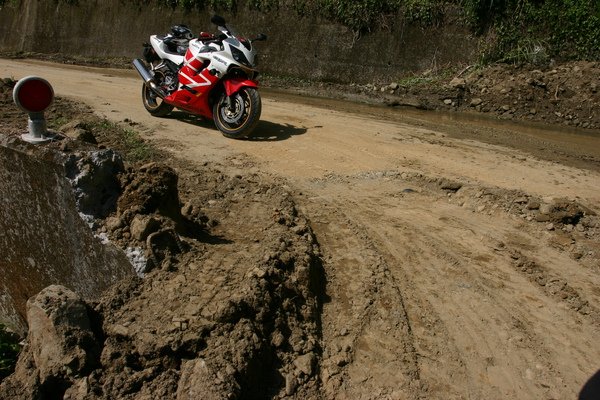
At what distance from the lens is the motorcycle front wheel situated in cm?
764

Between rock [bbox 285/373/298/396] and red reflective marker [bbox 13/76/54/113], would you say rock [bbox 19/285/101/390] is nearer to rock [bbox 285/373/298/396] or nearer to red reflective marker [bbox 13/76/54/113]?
rock [bbox 285/373/298/396]

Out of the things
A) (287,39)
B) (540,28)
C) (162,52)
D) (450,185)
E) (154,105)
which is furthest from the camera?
(287,39)

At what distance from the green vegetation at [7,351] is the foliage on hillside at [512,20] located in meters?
12.1

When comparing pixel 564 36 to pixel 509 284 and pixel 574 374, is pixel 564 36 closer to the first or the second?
pixel 509 284

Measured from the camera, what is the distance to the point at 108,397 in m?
2.85

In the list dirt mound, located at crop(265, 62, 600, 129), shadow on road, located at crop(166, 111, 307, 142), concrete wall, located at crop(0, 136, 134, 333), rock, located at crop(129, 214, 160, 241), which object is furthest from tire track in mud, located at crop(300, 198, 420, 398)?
dirt mound, located at crop(265, 62, 600, 129)

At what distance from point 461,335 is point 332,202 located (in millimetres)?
2247

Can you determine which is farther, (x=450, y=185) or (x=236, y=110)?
(x=236, y=110)

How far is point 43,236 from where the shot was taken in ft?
13.5

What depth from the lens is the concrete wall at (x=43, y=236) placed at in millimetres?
3764

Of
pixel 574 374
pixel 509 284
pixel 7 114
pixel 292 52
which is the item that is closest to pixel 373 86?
pixel 292 52

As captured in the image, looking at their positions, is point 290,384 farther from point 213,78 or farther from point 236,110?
point 213,78

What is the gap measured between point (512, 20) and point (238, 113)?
8845mm

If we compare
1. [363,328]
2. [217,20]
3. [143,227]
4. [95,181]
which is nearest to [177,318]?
[143,227]
